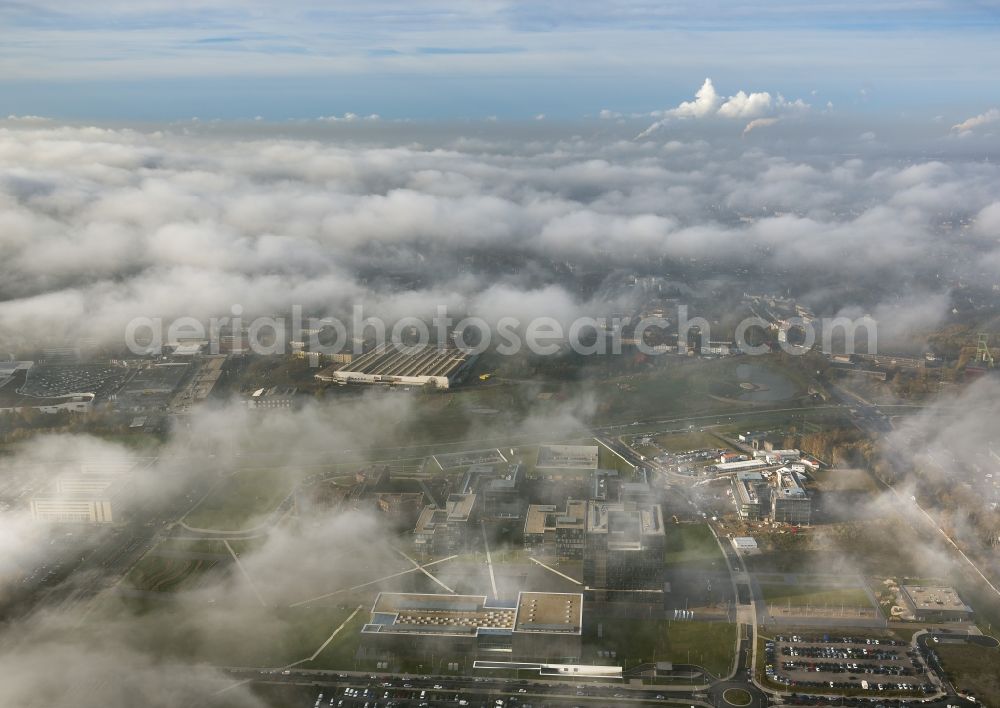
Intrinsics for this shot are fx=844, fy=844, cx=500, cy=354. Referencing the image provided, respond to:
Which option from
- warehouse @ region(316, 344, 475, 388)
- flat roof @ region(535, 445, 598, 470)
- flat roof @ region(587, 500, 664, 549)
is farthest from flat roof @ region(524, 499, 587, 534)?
warehouse @ region(316, 344, 475, 388)

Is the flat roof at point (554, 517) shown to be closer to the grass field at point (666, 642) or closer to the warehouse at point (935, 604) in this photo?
the grass field at point (666, 642)

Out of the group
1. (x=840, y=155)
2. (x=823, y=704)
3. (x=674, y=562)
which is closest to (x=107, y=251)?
(x=674, y=562)

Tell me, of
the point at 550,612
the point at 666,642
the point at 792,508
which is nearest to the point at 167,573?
the point at 550,612

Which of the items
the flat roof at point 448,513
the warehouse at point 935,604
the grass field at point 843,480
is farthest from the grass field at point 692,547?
the flat roof at point 448,513

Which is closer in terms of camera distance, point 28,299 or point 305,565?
point 305,565

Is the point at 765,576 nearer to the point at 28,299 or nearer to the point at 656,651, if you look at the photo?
the point at 656,651

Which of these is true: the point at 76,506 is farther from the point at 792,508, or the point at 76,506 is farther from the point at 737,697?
the point at 792,508
